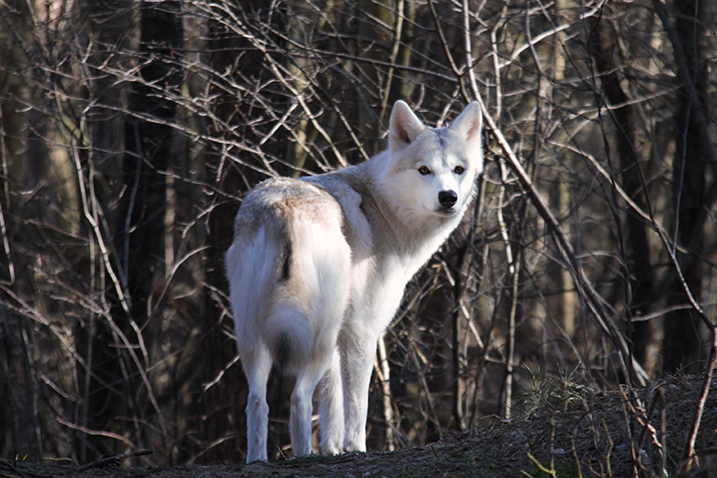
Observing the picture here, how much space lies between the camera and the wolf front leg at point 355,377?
14.3 feet

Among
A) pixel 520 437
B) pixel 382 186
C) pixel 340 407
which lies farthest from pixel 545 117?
pixel 520 437

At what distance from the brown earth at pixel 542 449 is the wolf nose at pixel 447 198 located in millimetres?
1505

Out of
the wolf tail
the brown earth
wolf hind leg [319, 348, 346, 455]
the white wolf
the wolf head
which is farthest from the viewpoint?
the wolf head

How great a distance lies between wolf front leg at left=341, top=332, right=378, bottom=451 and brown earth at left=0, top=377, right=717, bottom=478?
0.72 meters

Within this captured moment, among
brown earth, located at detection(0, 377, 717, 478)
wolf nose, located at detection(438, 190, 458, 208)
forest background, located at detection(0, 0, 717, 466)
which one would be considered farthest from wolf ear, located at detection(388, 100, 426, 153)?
brown earth, located at detection(0, 377, 717, 478)

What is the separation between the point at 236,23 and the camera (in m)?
6.83

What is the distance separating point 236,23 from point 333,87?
4.76 ft

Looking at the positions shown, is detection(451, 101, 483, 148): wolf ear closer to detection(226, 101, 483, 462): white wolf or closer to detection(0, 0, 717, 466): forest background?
detection(226, 101, 483, 462): white wolf

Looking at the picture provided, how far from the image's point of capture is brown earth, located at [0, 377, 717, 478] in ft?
9.31

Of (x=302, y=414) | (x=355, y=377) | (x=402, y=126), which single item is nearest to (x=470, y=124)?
(x=402, y=126)

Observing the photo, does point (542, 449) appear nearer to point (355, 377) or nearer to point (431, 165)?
point (355, 377)

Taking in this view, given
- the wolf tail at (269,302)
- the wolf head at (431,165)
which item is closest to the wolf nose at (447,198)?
the wolf head at (431,165)

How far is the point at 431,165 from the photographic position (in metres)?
4.80

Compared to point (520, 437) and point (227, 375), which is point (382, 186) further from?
point (227, 375)
